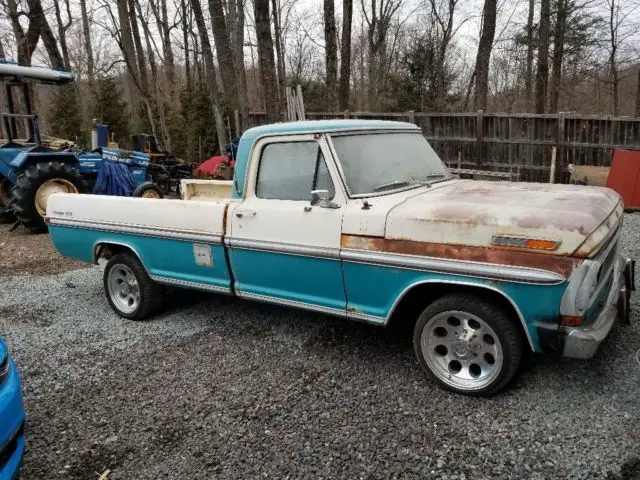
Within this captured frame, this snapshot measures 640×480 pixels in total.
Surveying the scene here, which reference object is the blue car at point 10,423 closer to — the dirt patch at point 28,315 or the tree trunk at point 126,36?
the dirt patch at point 28,315

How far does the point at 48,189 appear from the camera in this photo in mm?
9070

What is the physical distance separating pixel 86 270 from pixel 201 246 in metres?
3.73

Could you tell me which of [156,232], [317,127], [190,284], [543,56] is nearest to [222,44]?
[156,232]

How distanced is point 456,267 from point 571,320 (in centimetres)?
72

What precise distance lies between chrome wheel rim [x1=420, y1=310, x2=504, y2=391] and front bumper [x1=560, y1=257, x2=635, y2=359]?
17.2 inches

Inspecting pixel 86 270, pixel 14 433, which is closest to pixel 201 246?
pixel 14 433

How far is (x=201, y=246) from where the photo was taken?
443cm

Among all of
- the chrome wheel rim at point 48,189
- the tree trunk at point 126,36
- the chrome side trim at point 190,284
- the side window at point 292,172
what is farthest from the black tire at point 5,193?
the tree trunk at point 126,36

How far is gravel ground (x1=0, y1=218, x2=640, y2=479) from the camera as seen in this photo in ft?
9.33

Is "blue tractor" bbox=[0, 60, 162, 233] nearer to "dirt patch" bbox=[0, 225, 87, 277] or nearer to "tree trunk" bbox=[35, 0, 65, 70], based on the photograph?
"dirt patch" bbox=[0, 225, 87, 277]

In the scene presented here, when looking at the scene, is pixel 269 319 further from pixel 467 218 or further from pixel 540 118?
pixel 540 118

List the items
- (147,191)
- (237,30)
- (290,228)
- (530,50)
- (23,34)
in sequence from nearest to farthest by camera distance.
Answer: (290,228) → (147,191) → (23,34) → (530,50) → (237,30)

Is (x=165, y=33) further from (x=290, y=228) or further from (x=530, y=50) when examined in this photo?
(x=290, y=228)

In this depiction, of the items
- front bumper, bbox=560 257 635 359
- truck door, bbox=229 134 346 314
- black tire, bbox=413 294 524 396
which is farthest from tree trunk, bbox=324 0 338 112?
black tire, bbox=413 294 524 396
